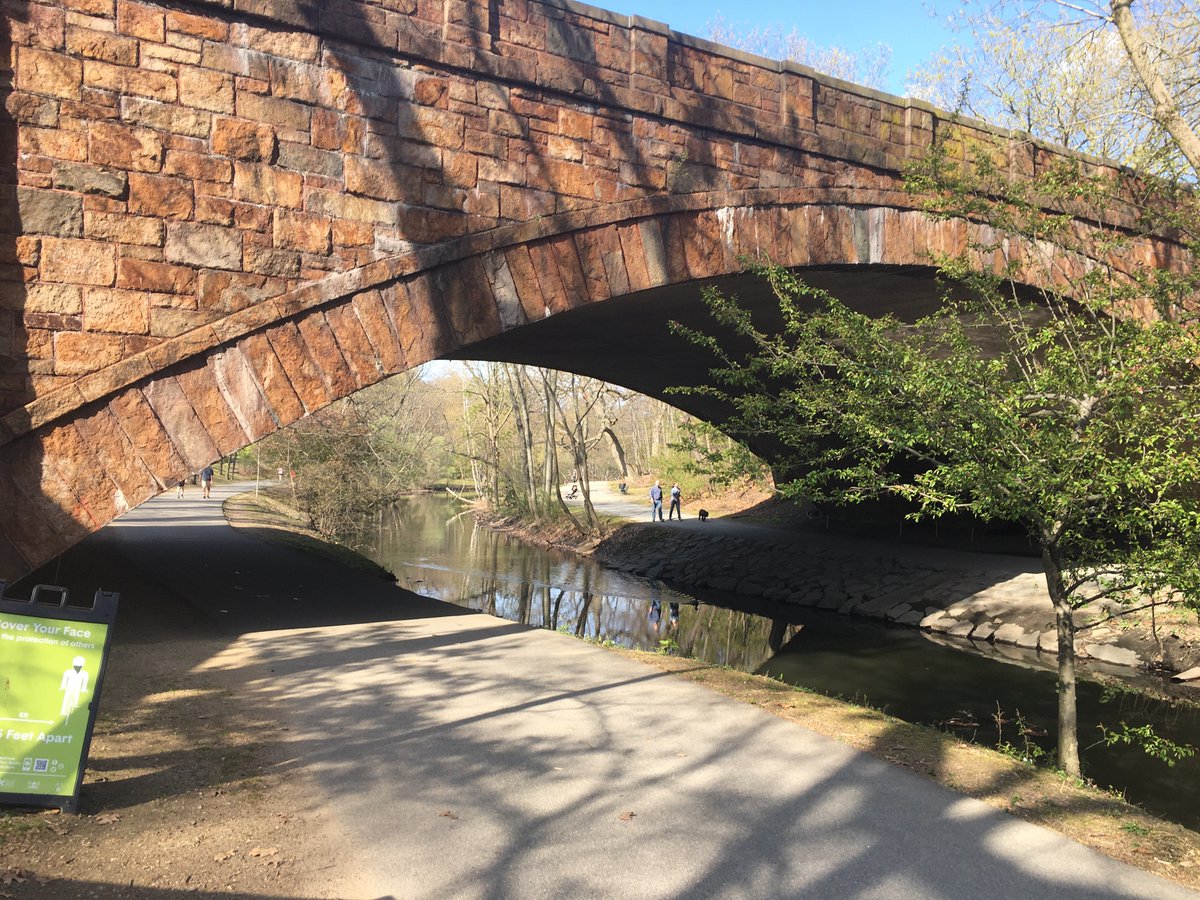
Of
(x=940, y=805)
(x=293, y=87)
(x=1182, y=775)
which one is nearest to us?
(x=940, y=805)

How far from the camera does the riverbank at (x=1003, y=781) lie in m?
4.27

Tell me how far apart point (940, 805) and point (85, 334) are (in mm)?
5461

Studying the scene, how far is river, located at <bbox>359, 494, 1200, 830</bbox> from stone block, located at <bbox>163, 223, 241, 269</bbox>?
6.24 metres

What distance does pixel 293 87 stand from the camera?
593 cm

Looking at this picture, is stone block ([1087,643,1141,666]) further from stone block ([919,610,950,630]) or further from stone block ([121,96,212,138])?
stone block ([121,96,212,138])

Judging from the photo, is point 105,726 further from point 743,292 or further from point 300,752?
point 743,292

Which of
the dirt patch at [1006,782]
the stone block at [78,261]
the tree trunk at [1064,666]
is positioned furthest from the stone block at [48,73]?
the tree trunk at [1064,666]

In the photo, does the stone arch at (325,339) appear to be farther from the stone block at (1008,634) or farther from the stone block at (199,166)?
the stone block at (1008,634)

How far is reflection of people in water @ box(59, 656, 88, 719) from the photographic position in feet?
12.5

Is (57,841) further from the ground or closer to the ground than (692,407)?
closer to the ground

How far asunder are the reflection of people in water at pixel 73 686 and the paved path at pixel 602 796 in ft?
3.89

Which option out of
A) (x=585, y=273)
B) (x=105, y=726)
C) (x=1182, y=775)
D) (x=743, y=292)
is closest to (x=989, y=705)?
(x=1182, y=775)

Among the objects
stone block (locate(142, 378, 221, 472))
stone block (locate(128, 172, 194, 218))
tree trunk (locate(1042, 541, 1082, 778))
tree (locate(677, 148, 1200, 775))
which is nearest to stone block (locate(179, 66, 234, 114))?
stone block (locate(128, 172, 194, 218))

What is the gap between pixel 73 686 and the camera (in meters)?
3.84
